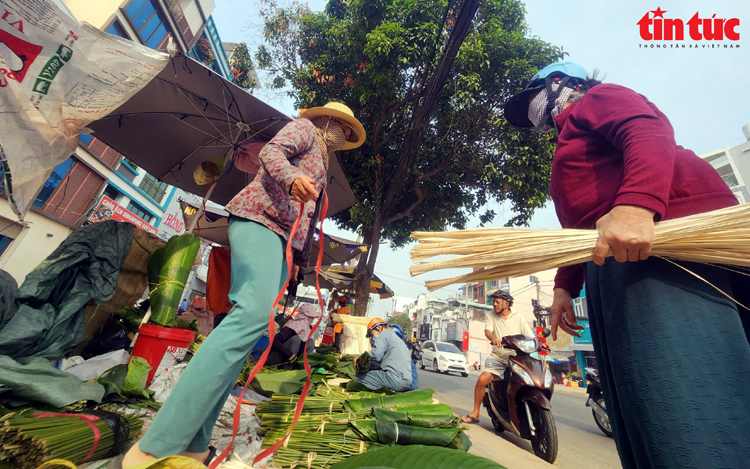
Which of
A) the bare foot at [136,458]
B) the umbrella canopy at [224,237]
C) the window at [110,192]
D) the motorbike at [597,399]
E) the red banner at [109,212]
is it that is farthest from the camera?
the window at [110,192]

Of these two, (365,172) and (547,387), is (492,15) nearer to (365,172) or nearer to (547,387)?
(365,172)

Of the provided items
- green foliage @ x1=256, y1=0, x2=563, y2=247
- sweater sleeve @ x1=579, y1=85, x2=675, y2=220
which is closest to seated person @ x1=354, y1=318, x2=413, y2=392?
sweater sleeve @ x1=579, y1=85, x2=675, y2=220

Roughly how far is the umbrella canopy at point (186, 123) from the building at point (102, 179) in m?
6.56

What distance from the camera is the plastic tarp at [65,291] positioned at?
182cm

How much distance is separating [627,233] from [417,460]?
2.48 feet

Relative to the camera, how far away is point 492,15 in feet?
22.3

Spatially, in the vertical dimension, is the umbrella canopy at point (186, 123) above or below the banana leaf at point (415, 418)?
above

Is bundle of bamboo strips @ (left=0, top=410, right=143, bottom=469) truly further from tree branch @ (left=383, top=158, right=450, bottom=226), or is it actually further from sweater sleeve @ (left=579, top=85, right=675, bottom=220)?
tree branch @ (left=383, top=158, right=450, bottom=226)

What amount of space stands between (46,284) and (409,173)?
6.33m

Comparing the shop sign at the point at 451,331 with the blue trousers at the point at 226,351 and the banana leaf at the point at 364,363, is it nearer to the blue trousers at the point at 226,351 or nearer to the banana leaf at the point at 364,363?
the banana leaf at the point at 364,363

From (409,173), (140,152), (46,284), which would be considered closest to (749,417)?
(46,284)

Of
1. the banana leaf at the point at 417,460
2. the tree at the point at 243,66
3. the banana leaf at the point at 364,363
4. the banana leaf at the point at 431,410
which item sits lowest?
the banana leaf at the point at 431,410

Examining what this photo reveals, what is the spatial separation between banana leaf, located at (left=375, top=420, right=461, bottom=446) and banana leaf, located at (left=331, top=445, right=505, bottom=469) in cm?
86

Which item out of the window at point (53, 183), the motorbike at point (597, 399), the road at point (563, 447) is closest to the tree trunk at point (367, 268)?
the road at point (563, 447)
